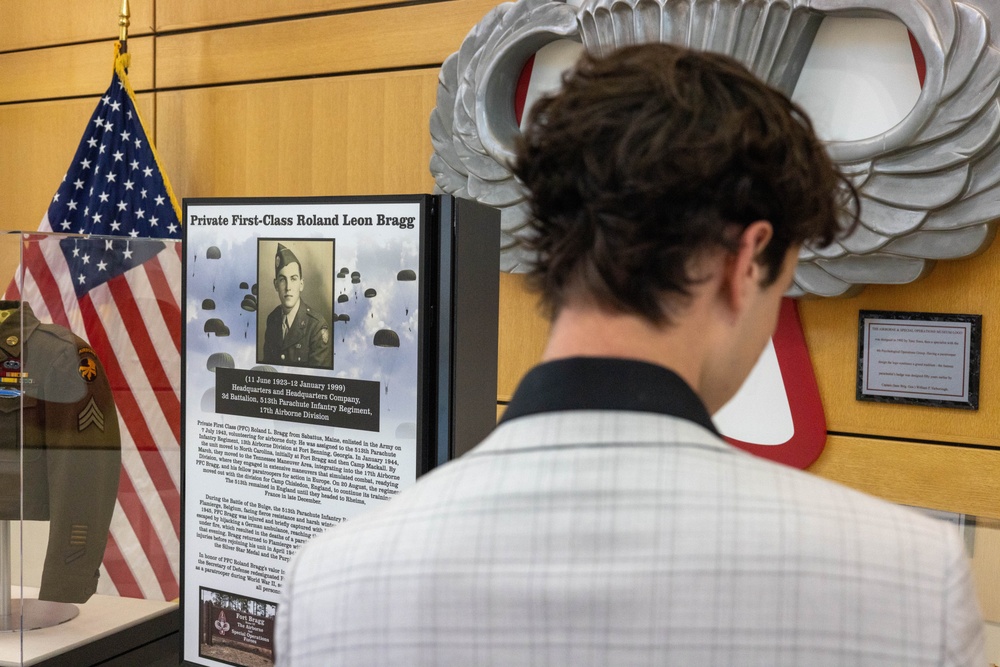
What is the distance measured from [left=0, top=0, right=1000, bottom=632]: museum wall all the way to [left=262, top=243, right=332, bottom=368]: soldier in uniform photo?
2.56ft

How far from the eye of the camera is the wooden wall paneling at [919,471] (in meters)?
2.32

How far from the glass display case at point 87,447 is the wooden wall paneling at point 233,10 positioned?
1371 mm

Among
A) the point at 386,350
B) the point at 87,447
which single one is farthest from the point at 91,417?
the point at 386,350

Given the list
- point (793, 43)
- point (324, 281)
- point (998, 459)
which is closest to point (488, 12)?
point (793, 43)

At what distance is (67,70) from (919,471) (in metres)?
3.65

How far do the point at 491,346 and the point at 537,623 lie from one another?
100cm

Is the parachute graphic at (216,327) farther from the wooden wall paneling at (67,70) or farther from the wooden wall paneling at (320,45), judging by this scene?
the wooden wall paneling at (67,70)

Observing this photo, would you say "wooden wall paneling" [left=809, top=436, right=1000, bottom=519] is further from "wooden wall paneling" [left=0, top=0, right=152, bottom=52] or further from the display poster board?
"wooden wall paneling" [left=0, top=0, right=152, bottom=52]

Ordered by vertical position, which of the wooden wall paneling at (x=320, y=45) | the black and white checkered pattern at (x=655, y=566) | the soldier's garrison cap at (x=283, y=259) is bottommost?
the black and white checkered pattern at (x=655, y=566)

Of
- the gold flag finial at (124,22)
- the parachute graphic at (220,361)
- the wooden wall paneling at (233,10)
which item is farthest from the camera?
the gold flag finial at (124,22)

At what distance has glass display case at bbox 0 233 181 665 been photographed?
205 cm

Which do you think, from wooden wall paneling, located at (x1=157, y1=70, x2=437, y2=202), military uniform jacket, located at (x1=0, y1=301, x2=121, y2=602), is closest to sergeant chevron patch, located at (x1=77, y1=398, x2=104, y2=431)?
military uniform jacket, located at (x1=0, y1=301, x2=121, y2=602)

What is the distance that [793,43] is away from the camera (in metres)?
2.35

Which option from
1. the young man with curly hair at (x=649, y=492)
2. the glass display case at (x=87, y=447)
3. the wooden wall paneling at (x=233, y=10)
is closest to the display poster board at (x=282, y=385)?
the glass display case at (x=87, y=447)
